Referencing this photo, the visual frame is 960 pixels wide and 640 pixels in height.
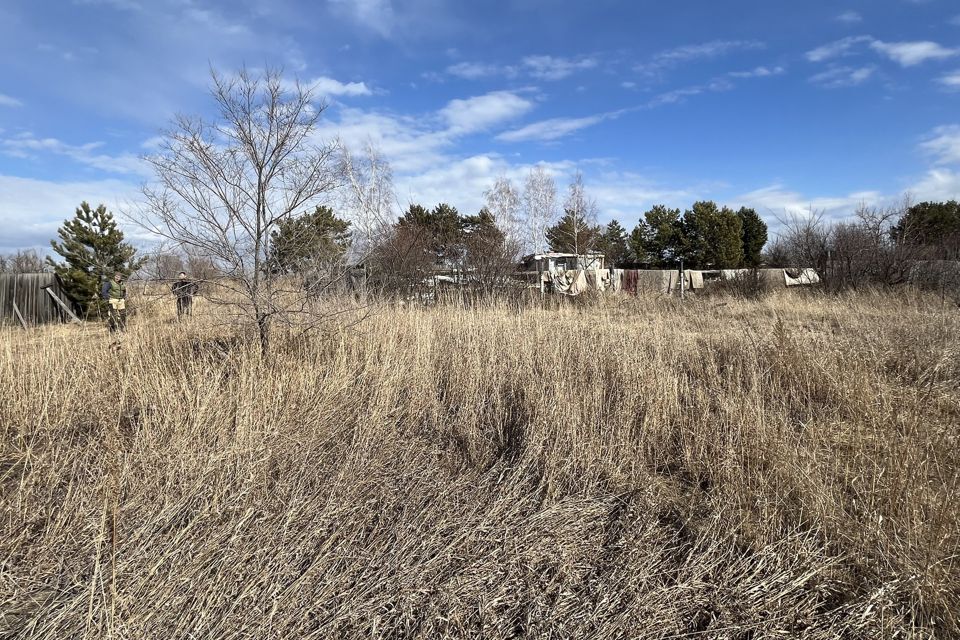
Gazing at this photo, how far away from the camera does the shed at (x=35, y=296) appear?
468 inches

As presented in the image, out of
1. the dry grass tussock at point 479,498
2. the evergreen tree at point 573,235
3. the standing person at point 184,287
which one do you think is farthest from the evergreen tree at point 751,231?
the standing person at point 184,287

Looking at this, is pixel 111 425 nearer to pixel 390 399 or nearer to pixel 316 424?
pixel 316 424

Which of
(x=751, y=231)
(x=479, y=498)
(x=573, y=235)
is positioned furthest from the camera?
(x=751, y=231)

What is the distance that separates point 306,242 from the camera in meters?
4.57

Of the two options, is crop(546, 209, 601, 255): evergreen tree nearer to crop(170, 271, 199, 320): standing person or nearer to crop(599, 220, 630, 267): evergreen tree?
crop(599, 220, 630, 267): evergreen tree

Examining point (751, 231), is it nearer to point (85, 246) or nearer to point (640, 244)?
point (640, 244)

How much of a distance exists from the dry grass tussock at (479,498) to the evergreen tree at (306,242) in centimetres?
97

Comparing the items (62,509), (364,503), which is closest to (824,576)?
(364,503)

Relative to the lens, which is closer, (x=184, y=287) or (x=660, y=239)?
(x=184, y=287)

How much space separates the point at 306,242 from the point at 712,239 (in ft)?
107

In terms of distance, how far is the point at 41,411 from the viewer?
3363mm

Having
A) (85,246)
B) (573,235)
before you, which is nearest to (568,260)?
(573,235)

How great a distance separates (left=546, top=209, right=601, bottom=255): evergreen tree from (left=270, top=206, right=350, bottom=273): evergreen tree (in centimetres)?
1908

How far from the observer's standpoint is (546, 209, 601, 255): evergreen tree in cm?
2378
